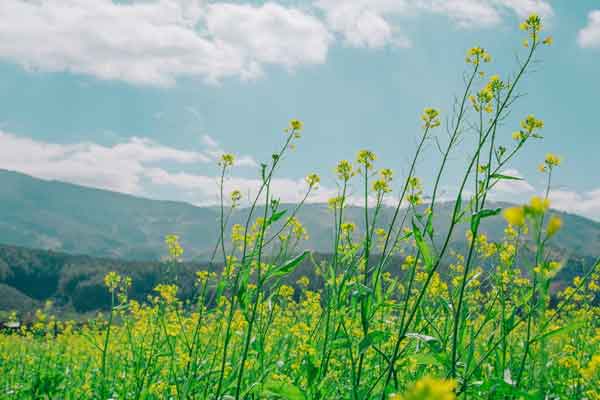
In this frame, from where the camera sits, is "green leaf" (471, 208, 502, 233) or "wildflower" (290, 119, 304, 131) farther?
"wildflower" (290, 119, 304, 131)

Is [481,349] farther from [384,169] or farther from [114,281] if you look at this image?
[114,281]

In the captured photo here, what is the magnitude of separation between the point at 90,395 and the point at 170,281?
181 centimetres

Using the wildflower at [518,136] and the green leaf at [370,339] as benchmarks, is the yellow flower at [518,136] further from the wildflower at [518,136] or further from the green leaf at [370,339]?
the green leaf at [370,339]

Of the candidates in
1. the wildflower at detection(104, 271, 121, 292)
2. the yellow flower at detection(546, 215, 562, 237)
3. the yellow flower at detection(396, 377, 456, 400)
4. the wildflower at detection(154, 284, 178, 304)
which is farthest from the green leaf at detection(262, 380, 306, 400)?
the wildflower at detection(104, 271, 121, 292)

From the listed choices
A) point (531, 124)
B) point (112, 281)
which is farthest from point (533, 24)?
point (112, 281)

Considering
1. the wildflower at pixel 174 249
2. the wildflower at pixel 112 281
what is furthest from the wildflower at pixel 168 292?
the wildflower at pixel 112 281

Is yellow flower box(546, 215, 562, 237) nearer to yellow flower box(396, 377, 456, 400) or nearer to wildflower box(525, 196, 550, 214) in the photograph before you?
wildflower box(525, 196, 550, 214)

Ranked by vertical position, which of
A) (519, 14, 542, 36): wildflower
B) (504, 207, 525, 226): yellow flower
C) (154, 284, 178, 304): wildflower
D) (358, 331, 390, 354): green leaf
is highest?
(519, 14, 542, 36): wildflower

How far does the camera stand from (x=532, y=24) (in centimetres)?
265

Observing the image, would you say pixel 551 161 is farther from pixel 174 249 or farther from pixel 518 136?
pixel 174 249

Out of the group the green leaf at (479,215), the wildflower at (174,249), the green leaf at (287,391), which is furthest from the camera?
the wildflower at (174,249)

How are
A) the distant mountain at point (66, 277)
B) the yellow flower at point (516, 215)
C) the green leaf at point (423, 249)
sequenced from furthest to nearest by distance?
the distant mountain at point (66, 277)
the green leaf at point (423, 249)
the yellow flower at point (516, 215)

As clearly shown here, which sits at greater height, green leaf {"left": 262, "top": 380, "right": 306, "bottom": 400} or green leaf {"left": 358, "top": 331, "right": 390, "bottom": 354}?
green leaf {"left": 358, "top": 331, "right": 390, "bottom": 354}

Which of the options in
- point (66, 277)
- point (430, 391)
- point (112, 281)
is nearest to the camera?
point (430, 391)
